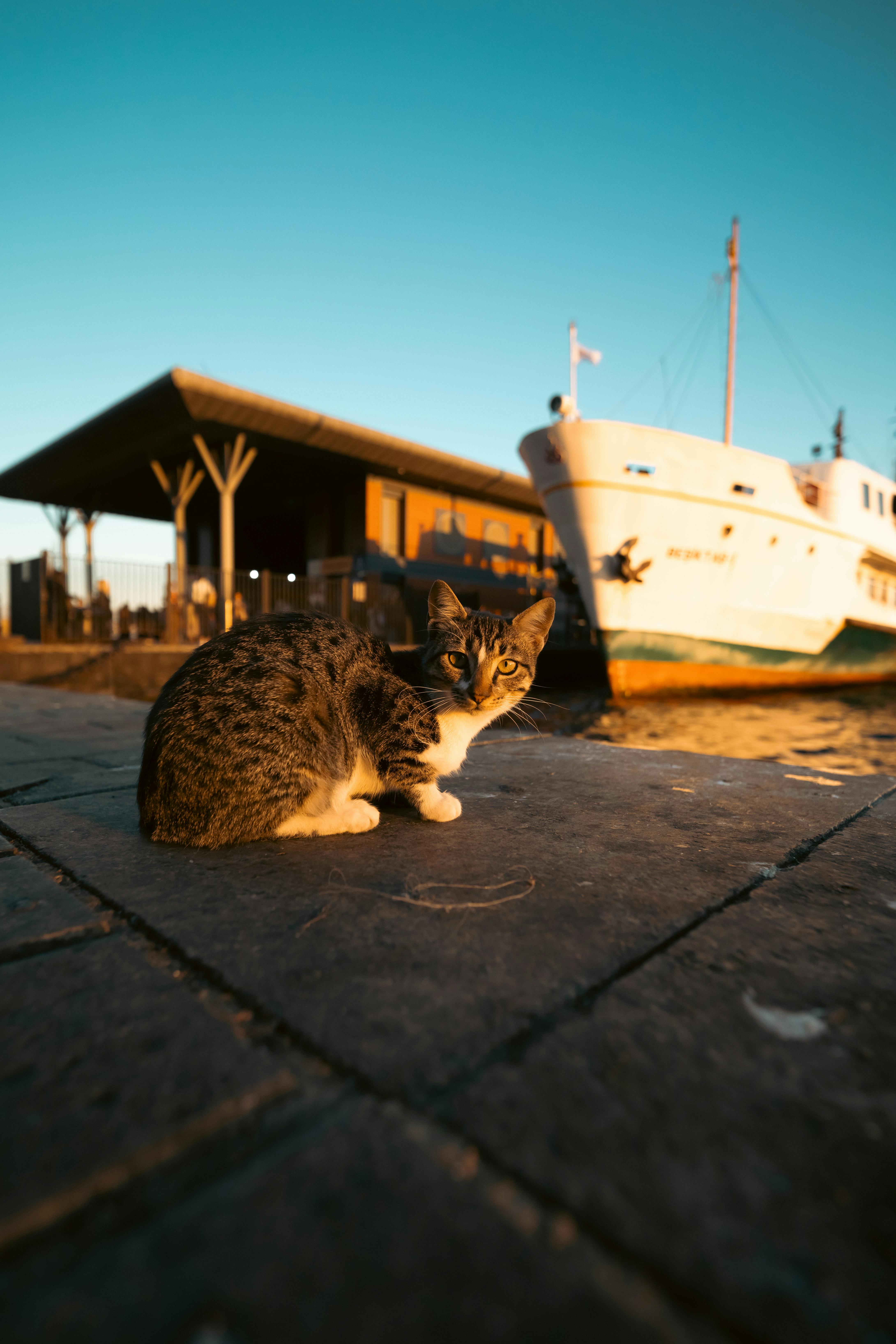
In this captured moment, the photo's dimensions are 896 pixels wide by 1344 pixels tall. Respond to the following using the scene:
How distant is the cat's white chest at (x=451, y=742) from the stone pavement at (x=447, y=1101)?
0.51m

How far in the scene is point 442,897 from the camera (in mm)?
1401

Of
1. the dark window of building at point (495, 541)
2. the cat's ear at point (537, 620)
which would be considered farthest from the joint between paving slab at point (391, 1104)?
the dark window of building at point (495, 541)

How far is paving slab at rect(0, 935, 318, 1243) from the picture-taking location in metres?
0.69

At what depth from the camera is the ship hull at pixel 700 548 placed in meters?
9.07

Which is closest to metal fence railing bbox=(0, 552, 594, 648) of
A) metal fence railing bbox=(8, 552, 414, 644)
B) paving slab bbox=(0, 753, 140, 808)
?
metal fence railing bbox=(8, 552, 414, 644)

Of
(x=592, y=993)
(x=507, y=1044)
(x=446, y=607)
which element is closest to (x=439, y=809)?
(x=446, y=607)

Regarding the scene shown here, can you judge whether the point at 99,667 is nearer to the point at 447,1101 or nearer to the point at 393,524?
the point at 393,524

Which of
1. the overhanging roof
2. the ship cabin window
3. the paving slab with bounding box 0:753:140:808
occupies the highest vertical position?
the overhanging roof

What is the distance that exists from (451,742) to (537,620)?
639mm

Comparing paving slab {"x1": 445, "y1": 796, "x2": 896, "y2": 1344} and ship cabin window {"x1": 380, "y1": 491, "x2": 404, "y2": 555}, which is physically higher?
ship cabin window {"x1": 380, "y1": 491, "x2": 404, "y2": 555}

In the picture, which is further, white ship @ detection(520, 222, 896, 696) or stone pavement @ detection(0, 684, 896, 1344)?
white ship @ detection(520, 222, 896, 696)

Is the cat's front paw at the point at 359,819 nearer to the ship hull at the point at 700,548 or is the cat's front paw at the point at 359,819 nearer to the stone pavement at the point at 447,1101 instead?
the stone pavement at the point at 447,1101

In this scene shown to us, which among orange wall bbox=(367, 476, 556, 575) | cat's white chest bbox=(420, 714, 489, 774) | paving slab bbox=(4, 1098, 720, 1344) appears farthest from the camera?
orange wall bbox=(367, 476, 556, 575)

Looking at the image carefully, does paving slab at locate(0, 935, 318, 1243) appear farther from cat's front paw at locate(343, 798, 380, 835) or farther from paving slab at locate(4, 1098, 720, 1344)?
cat's front paw at locate(343, 798, 380, 835)
